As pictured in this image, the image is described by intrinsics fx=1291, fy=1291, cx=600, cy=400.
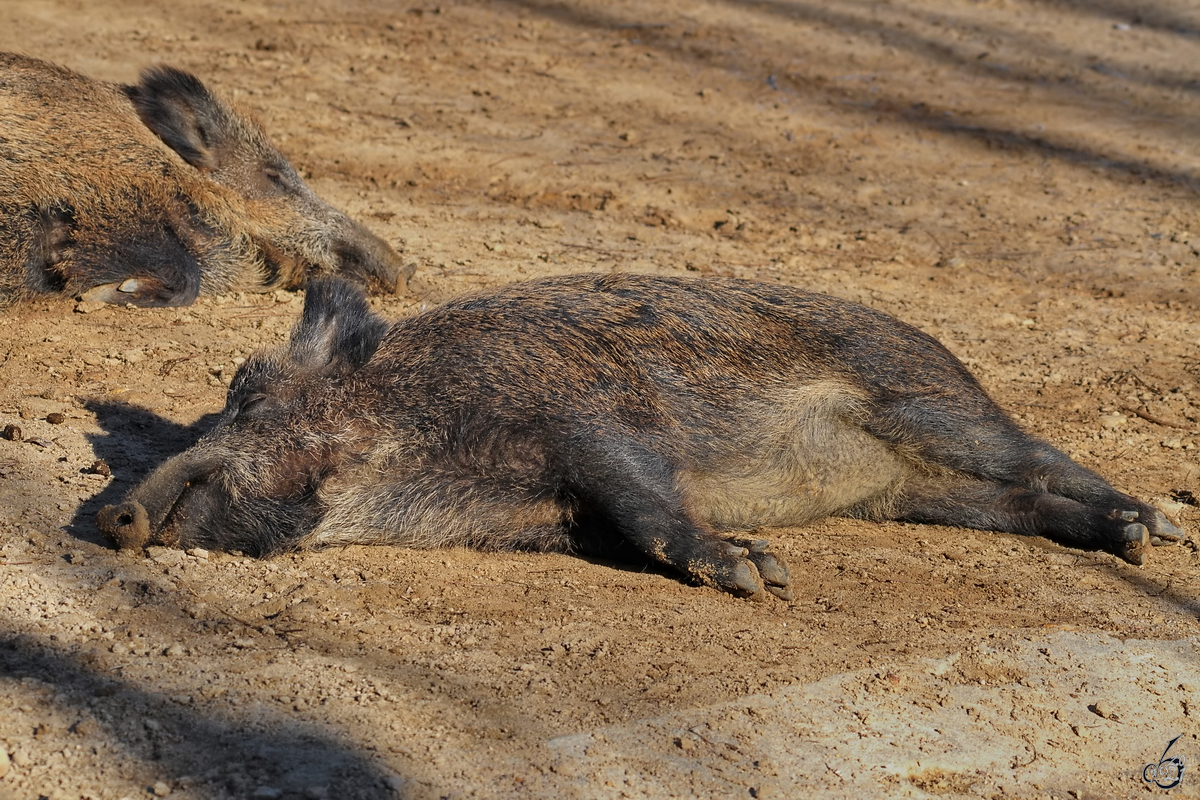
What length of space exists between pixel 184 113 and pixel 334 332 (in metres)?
3.25

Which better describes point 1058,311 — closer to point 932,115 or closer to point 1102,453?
point 1102,453

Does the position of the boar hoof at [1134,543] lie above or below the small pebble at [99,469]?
above

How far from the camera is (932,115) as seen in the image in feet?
34.9

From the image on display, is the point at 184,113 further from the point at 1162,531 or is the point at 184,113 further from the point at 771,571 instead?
the point at 1162,531

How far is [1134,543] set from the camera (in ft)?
15.5

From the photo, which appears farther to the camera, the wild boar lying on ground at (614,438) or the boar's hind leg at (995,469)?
the boar's hind leg at (995,469)

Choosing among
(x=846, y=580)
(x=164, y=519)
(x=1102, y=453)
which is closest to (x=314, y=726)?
(x=164, y=519)

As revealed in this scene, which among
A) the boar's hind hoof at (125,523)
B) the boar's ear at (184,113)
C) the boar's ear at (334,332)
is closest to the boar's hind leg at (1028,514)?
the boar's ear at (334,332)

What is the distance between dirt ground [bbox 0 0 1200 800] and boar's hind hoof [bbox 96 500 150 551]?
0.32 feet

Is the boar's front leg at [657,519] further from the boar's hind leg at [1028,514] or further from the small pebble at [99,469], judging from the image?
the small pebble at [99,469]

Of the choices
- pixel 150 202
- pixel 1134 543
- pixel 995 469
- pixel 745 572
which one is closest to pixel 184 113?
pixel 150 202

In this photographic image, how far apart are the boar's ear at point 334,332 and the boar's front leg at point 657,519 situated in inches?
37.1

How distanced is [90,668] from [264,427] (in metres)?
Result: 1.34

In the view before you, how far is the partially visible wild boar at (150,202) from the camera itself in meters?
6.69
